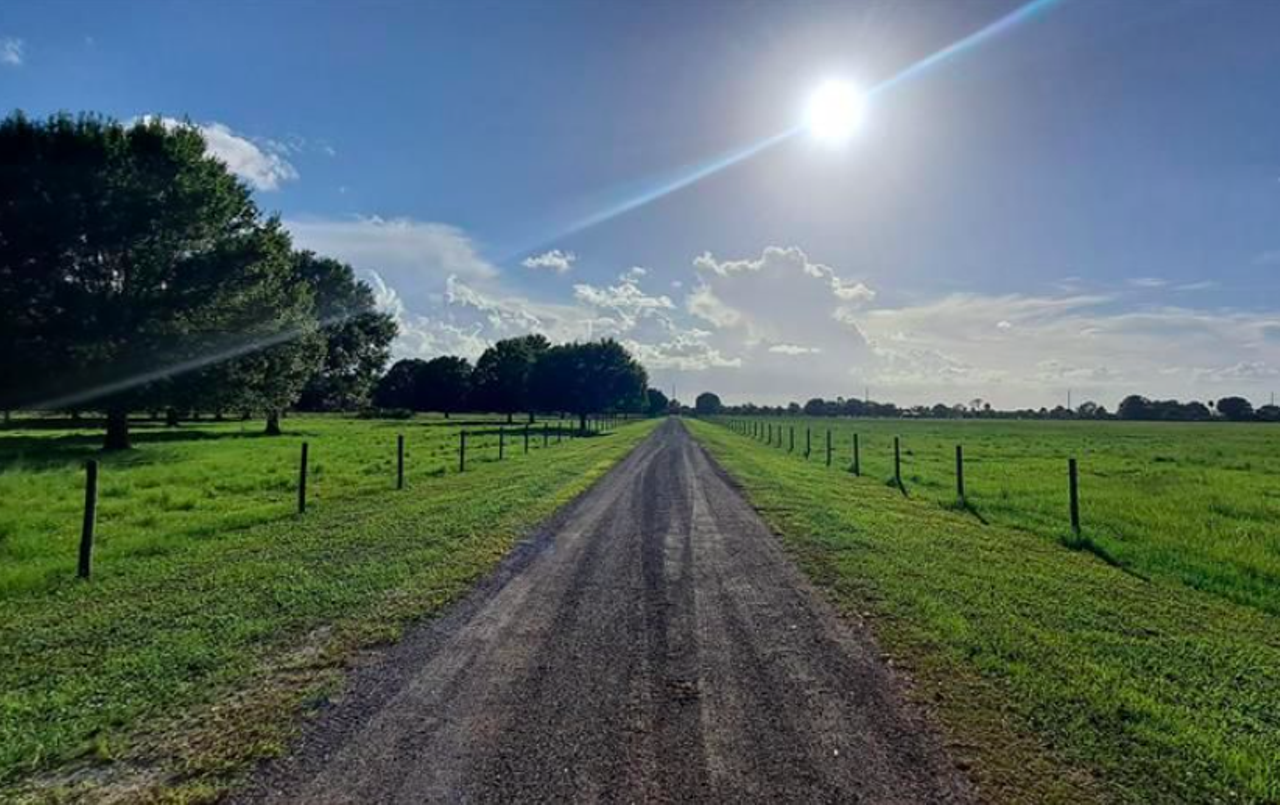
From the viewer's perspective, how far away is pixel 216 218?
1099 inches

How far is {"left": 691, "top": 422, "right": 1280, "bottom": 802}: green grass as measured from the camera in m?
3.62

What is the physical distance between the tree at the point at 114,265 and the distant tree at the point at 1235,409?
18920 cm

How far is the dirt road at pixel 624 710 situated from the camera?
10.8ft

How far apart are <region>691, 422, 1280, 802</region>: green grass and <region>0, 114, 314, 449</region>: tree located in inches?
1043

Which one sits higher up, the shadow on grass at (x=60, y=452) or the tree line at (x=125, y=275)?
the tree line at (x=125, y=275)

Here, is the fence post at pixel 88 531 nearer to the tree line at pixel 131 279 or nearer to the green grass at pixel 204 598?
the green grass at pixel 204 598

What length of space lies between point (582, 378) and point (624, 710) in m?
60.8

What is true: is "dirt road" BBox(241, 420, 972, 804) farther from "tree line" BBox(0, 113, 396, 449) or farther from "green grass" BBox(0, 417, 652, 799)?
"tree line" BBox(0, 113, 396, 449)

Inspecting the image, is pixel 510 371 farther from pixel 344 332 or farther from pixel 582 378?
pixel 344 332

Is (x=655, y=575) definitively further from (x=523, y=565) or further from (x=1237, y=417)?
(x=1237, y=417)

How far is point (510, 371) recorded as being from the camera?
254 ft

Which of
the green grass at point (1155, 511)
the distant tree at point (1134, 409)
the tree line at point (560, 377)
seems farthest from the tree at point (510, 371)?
the distant tree at point (1134, 409)

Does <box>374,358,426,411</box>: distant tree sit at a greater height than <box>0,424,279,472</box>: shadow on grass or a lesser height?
greater

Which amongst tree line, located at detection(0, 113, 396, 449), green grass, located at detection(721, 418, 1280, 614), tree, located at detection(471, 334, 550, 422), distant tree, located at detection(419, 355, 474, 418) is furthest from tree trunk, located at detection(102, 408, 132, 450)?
distant tree, located at detection(419, 355, 474, 418)
